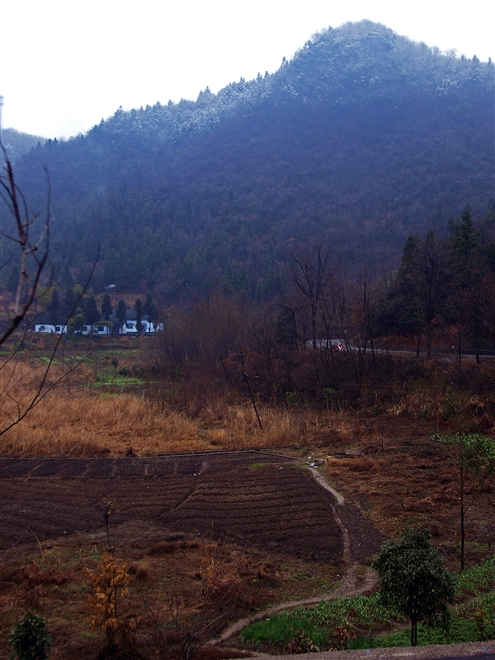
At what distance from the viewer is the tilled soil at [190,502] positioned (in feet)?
28.6

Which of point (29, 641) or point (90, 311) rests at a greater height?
point (90, 311)

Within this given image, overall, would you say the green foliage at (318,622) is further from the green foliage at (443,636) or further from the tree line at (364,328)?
→ the tree line at (364,328)

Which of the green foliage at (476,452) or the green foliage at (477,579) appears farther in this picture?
the green foliage at (476,452)

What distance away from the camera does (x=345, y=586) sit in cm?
694

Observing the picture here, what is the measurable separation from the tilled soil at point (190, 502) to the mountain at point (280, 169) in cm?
4017

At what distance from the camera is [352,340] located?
28938 millimetres

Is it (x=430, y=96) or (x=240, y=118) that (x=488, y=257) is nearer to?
(x=430, y=96)

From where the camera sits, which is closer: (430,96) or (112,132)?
(430,96)

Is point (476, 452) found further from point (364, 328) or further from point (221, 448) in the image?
point (364, 328)

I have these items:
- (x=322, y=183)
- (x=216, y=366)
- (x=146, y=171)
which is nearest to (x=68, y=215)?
(x=146, y=171)

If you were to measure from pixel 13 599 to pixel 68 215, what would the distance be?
97.1 metres

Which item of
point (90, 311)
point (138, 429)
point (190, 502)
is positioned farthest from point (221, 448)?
point (90, 311)

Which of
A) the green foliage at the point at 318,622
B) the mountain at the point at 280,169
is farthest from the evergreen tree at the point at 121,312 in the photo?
the green foliage at the point at 318,622

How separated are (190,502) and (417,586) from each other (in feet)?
23.1
